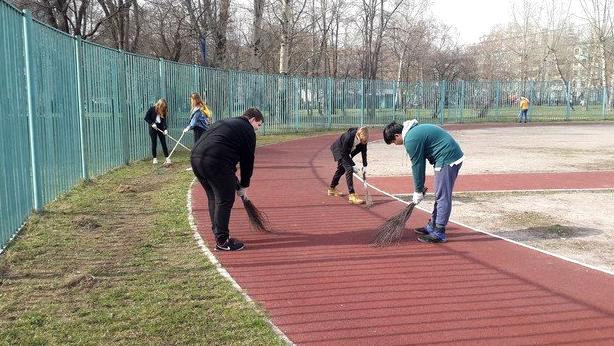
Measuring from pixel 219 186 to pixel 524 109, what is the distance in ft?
113

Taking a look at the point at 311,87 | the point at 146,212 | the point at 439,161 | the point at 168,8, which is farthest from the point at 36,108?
the point at 168,8

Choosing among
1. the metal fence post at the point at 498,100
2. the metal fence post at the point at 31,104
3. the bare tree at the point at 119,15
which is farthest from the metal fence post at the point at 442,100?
the metal fence post at the point at 31,104

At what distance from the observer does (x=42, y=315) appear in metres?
4.32

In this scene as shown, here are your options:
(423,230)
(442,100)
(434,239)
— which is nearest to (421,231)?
(423,230)

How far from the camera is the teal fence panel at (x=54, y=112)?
8.09m

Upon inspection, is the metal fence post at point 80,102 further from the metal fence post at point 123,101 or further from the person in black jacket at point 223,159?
the person in black jacket at point 223,159

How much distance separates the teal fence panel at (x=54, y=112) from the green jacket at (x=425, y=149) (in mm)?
5180

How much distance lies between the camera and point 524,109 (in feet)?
120

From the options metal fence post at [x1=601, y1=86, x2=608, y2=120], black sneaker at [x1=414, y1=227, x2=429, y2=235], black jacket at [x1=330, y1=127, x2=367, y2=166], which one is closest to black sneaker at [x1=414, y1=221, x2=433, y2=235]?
black sneaker at [x1=414, y1=227, x2=429, y2=235]

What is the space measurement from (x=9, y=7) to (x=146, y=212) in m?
3.26

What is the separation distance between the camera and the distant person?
36.4 metres

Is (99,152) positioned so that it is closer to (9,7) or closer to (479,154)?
A: (9,7)

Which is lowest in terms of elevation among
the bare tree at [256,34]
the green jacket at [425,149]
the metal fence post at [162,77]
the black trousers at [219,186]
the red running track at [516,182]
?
the red running track at [516,182]

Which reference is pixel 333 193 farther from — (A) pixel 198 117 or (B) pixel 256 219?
(A) pixel 198 117
